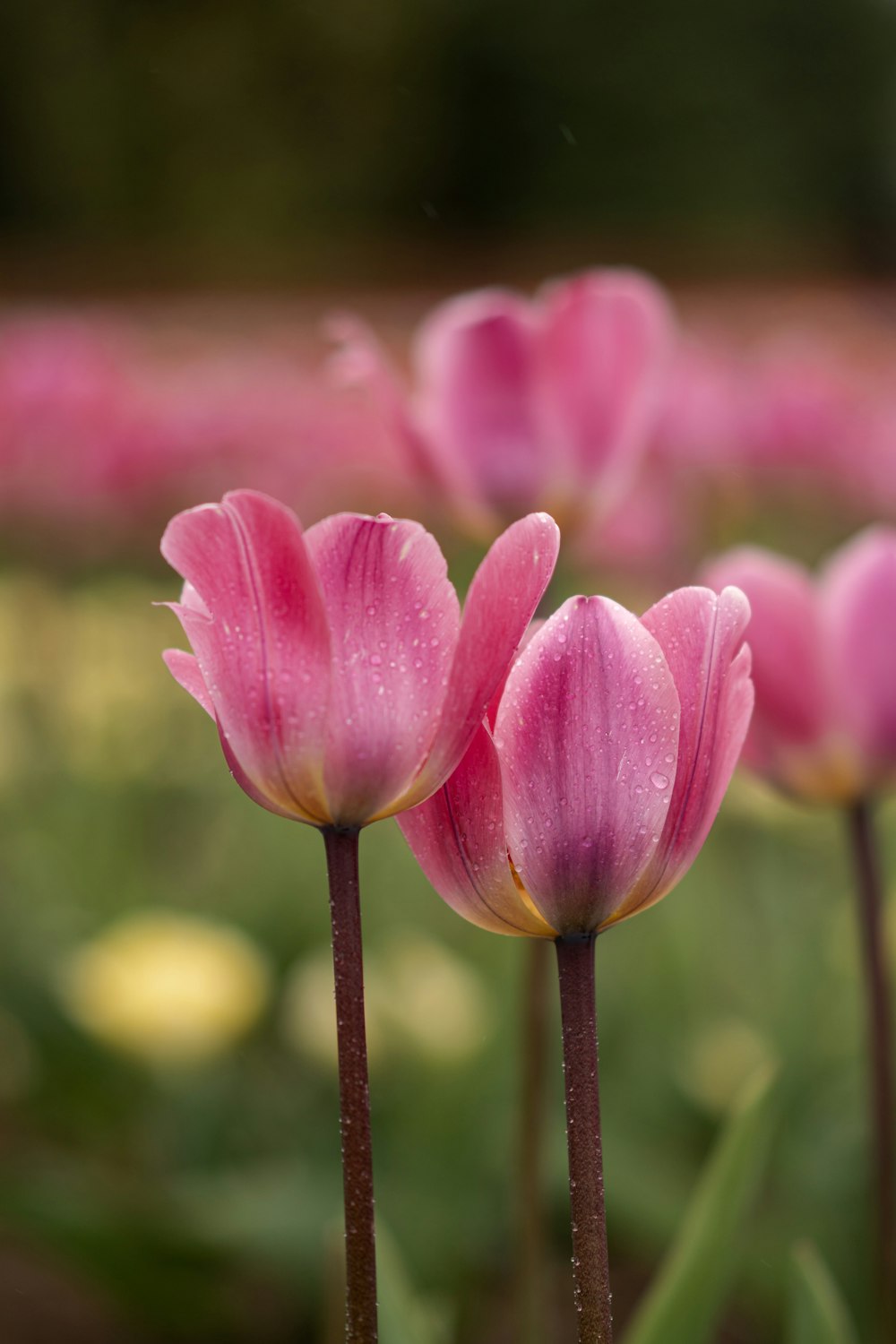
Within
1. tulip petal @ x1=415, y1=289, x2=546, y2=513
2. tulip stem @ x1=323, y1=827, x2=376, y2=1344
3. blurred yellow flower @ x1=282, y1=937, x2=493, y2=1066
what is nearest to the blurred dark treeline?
blurred yellow flower @ x1=282, y1=937, x2=493, y2=1066

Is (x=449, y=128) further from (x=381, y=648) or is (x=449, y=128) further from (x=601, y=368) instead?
(x=381, y=648)

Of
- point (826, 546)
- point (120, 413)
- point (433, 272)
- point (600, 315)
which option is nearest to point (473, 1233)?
point (600, 315)

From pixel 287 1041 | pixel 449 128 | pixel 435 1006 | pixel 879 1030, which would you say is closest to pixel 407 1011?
pixel 435 1006

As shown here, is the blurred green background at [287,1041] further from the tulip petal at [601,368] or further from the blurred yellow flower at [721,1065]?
the tulip petal at [601,368]

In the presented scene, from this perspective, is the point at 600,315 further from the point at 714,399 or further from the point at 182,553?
the point at 714,399

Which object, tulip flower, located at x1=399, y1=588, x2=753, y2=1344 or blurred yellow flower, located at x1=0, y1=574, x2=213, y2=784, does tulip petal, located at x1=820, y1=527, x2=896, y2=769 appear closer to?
tulip flower, located at x1=399, y1=588, x2=753, y2=1344

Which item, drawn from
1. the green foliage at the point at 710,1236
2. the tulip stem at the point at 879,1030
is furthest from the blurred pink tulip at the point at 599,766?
the tulip stem at the point at 879,1030

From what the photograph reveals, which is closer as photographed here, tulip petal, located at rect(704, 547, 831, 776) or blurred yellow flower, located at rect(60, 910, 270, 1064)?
tulip petal, located at rect(704, 547, 831, 776)
